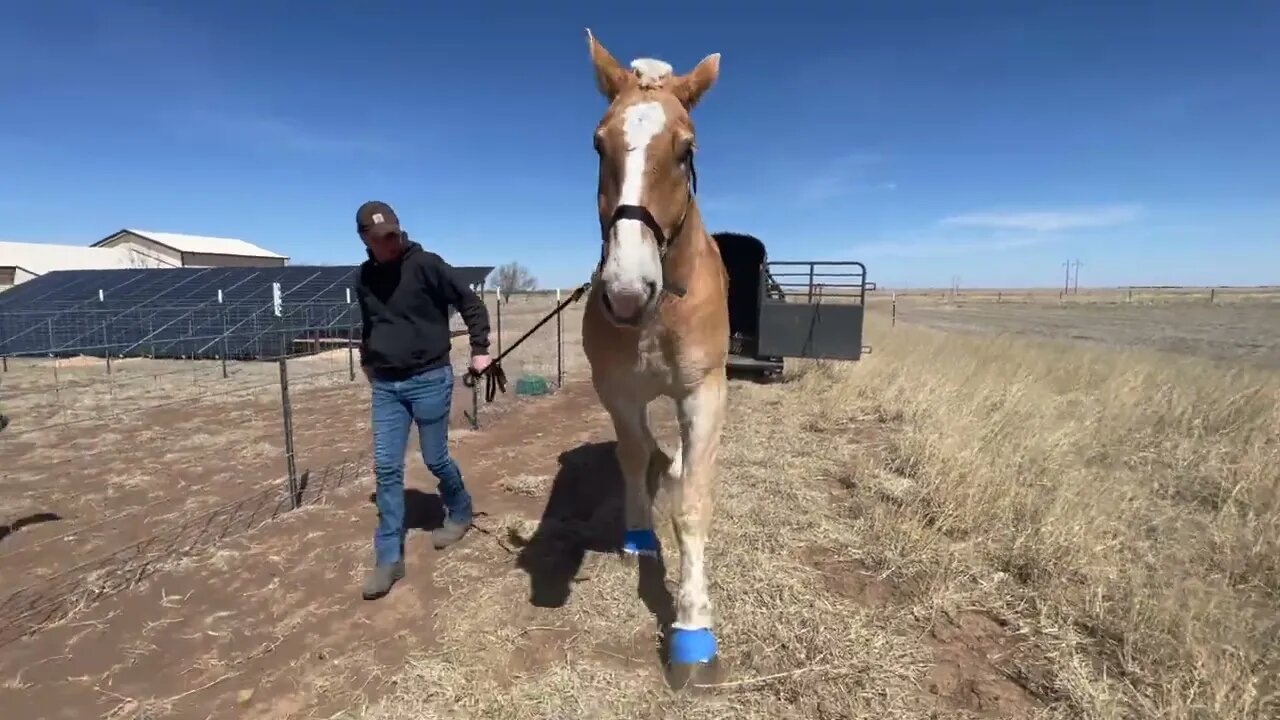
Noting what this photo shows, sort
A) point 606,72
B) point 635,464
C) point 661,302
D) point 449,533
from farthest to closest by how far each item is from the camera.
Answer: point 449,533
point 635,464
point 661,302
point 606,72

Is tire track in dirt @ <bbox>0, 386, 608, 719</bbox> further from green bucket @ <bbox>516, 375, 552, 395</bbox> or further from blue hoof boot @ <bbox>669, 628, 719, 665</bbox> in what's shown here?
green bucket @ <bbox>516, 375, 552, 395</bbox>

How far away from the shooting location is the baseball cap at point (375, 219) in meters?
3.16

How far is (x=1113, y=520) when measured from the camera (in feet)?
12.1

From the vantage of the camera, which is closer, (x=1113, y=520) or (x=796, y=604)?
(x=796, y=604)

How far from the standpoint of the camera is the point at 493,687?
2.42m

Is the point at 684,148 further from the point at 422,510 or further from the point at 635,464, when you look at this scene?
the point at 422,510

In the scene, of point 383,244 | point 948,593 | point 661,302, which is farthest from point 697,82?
point 948,593

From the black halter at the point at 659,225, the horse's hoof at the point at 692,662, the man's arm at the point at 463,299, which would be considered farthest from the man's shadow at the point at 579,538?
the black halter at the point at 659,225

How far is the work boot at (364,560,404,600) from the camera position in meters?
3.24

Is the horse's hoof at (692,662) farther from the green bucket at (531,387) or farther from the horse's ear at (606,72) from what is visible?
the green bucket at (531,387)

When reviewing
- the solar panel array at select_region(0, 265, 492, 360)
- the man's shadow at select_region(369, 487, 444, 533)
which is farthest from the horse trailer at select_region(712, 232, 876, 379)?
the solar panel array at select_region(0, 265, 492, 360)

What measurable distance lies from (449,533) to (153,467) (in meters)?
4.41

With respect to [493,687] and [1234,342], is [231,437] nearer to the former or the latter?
[493,687]

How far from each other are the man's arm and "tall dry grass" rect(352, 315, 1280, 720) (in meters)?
1.37
